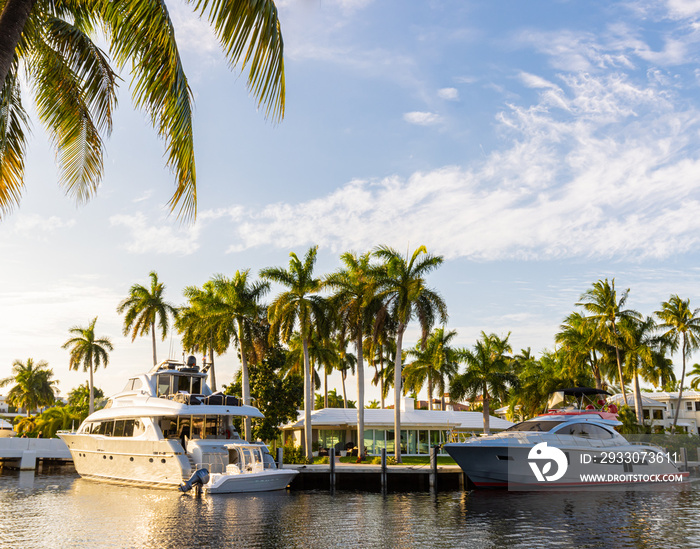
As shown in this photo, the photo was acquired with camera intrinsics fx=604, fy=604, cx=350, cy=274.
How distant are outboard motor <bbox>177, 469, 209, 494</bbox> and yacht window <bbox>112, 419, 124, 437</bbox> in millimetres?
6182

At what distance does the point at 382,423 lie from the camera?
45.8 metres

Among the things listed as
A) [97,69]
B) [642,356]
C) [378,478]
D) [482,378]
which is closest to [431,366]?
[482,378]

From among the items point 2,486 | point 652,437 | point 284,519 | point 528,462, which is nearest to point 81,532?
point 284,519

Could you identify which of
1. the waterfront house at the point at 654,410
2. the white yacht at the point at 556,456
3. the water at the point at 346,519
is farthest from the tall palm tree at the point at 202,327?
the waterfront house at the point at 654,410

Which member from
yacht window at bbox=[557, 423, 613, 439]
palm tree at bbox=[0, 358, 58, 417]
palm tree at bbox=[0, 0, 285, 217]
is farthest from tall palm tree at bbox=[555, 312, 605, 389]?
palm tree at bbox=[0, 358, 58, 417]

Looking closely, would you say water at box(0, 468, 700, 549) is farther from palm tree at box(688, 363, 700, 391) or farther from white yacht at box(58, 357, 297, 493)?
palm tree at box(688, 363, 700, 391)

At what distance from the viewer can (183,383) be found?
30.3 meters

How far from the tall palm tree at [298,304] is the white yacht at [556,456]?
14070mm

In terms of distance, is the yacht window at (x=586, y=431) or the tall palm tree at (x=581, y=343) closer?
the yacht window at (x=586, y=431)

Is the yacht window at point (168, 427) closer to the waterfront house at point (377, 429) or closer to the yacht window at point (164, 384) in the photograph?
the yacht window at point (164, 384)

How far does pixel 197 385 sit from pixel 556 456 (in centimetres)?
1754

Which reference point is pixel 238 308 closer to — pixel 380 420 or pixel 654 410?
pixel 380 420

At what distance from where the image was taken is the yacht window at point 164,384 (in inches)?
1166

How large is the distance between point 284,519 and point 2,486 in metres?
17.7
